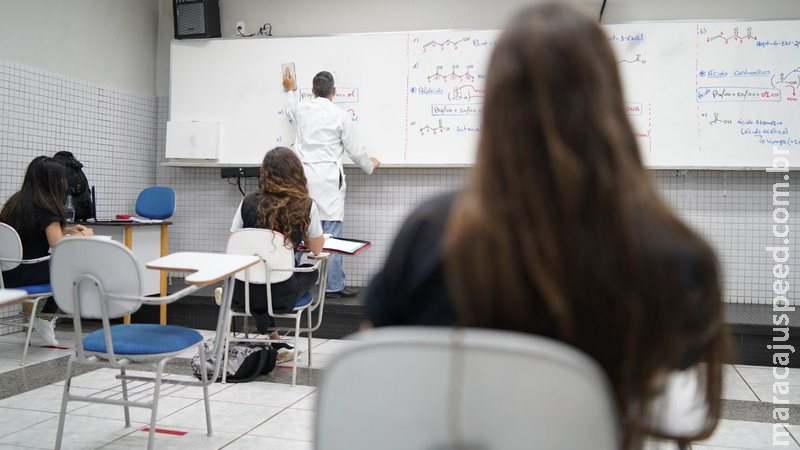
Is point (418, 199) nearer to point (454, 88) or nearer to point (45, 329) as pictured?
point (454, 88)

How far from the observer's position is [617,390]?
91cm

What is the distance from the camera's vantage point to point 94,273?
2.26m

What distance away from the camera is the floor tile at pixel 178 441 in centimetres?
258

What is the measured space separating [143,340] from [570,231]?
194 centimetres

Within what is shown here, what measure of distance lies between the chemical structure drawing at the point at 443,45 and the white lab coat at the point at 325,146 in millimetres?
838

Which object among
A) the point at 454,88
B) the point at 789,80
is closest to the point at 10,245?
the point at 454,88

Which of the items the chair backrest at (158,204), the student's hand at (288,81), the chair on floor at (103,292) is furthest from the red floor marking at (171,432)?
the student's hand at (288,81)

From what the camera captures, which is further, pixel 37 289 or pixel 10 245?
pixel 37 289

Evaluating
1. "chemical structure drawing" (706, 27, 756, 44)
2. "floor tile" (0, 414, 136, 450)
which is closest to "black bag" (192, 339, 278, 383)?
"floor tile" (0, 414, 136, 450)

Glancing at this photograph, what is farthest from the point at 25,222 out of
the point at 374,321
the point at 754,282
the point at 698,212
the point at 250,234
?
the point at 754,282

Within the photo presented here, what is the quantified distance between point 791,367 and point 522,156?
394cm

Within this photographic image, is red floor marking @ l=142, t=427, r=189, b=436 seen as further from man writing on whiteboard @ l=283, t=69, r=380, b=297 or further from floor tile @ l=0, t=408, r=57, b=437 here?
man writing on whiteboard @ l=283, t=69, r=380, b=297

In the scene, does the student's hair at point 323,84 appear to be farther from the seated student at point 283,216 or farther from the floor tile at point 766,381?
the floor tile at point 766,381

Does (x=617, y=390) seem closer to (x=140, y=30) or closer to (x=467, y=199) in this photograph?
(x=467, y=199)
